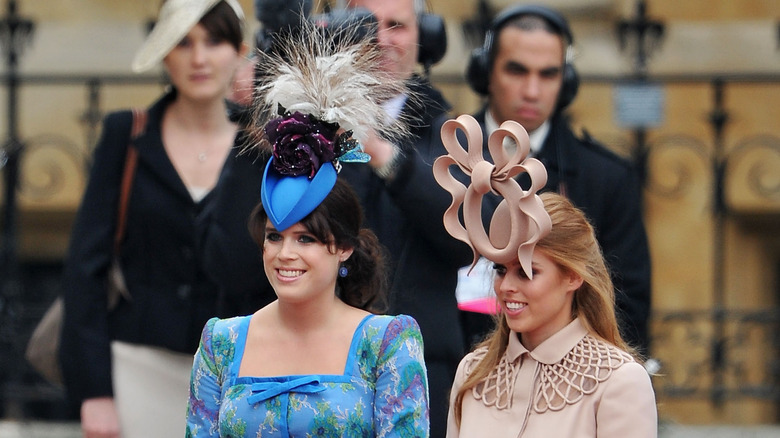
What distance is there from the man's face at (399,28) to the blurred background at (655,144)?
4.49 m

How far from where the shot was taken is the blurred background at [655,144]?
8.87 meters

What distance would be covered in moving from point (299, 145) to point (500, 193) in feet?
1.52

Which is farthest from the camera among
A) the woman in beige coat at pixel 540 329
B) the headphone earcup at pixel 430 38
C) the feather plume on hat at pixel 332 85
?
the headphone earcup at pixel 430 38

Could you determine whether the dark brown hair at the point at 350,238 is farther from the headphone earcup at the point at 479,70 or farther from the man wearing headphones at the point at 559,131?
the headphone earcup at the point at 479,70

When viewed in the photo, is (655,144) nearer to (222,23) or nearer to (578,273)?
(222,23)

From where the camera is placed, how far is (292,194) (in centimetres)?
346

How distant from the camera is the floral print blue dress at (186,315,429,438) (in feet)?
11.1

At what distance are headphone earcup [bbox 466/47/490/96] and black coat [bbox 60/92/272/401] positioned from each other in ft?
3.12

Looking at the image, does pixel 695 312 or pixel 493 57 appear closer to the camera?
pixel 493 57

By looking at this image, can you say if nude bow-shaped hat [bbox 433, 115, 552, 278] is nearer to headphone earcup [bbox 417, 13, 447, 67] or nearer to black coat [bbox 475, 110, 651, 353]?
headphone earcup [bbox 417, 13, 447, 67]

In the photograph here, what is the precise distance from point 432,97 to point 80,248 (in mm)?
1335

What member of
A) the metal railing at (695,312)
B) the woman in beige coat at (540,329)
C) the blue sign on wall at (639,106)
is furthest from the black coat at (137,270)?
the blue sign on wall at (639,106)

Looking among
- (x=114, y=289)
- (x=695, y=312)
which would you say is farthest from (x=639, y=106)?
(x=114, y=289)

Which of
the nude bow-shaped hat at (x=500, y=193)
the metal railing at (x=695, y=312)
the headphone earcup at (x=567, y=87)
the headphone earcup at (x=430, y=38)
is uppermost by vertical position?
the headphone earcup at (x=430, y=38)
